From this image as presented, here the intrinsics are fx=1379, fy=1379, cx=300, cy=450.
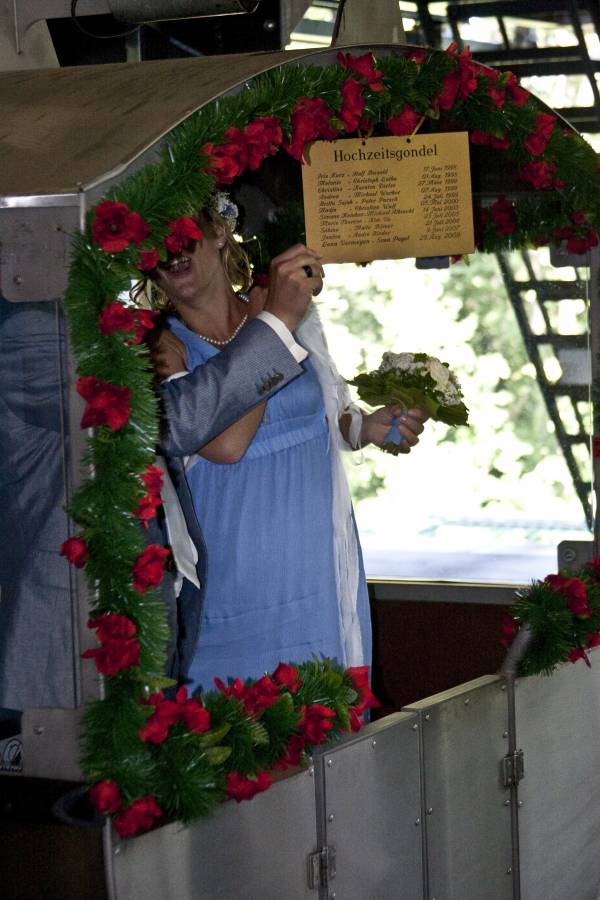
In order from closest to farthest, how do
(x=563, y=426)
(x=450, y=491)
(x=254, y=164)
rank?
(x=254, y=164), (x=563, y=426), (x=450, y=491)

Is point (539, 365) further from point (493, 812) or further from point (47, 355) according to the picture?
point (47, 355)

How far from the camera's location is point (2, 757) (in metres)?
2.24

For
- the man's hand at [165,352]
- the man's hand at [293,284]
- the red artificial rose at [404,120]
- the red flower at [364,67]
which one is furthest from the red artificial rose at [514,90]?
the man's hand at [165,352]

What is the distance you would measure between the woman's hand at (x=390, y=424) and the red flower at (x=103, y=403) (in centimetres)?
112

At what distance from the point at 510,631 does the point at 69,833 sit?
152 cm

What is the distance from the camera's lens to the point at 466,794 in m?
2.96

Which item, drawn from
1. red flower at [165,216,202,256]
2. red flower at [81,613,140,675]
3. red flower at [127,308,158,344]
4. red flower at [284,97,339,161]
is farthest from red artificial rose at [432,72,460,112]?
red flower at [81,613,140,675]

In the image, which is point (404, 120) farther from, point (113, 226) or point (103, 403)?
point (103, 403)

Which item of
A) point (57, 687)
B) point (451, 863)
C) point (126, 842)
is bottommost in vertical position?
point (451, 863)

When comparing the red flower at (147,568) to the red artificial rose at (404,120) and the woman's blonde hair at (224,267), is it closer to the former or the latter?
the woman's blonde hair at (224,267)

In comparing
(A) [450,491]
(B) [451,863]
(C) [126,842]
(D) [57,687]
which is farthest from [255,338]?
Answer: (A) [450,491]

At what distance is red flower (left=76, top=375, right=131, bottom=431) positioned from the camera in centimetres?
206

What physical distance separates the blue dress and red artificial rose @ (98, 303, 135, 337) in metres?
0.79

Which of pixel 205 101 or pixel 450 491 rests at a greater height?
pixel 205 101
